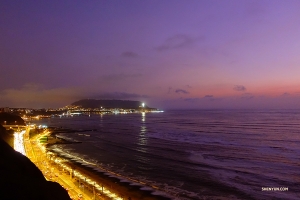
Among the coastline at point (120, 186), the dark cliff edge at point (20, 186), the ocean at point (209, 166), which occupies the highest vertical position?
the dark cliff edge at point (20, 186)

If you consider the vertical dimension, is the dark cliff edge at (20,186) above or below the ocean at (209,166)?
above

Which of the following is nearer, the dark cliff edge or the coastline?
the dark cliff edge

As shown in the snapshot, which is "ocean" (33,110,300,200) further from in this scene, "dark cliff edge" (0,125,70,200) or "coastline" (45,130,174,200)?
"dark cliff edge" (0,125,70,200)

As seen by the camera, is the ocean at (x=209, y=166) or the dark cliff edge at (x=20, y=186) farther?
the ocean at (x=209, y=166)

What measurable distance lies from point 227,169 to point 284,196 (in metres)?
9.54

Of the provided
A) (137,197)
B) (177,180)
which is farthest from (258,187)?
(137,197)

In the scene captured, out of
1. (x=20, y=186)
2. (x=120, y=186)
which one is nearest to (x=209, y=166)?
(x=120, y=186)

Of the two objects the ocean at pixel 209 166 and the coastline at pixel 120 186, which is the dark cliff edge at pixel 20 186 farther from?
the ocean at pixel 209 166

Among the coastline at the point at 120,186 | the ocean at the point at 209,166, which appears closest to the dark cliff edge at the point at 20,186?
the coastline at the point at 120,186

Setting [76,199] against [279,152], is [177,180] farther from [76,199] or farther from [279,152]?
[279,152]

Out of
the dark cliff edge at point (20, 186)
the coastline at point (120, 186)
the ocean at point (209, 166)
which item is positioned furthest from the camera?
the ocean at point (209, 166)

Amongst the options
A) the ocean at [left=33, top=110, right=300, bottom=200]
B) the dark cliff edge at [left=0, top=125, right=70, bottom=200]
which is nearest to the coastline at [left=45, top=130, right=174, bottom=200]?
the ocean at [left=33, top=110, right=300, bottom=200]

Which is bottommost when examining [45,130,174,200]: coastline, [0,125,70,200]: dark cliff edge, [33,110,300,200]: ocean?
A: [33,110,300,200]: ocean

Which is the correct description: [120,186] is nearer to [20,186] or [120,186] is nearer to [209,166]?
[209,166]
